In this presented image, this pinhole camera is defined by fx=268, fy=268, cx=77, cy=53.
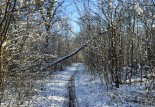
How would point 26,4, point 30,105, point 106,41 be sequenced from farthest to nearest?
1. point 106,41
2. point 30,105
3. point 26,4

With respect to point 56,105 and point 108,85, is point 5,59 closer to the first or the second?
point 56,105

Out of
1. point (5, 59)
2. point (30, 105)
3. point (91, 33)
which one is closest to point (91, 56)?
point (91, 33)

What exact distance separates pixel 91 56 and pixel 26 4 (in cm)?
1980

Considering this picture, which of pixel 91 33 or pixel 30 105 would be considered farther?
pixel 91 33

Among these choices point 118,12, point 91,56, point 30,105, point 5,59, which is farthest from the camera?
point 91,56

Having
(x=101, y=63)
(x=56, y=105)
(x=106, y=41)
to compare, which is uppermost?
(x=106, y=41)

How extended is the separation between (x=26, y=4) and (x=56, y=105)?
10.0 metres

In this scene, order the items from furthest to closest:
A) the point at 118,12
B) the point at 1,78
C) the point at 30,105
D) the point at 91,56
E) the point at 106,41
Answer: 1. the point at 91,56
2. the point at 106,41
3. the point at 118,12
4. the point at 30,105
5. the point at 1,78

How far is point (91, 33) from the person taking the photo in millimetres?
22453

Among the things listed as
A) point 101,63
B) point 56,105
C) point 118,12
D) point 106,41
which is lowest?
point 56,105

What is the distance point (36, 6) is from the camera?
5.96 m

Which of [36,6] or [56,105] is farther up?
[36,6]

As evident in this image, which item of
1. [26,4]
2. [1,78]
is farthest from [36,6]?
[1,78]

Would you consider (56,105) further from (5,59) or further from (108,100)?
(5,59)
